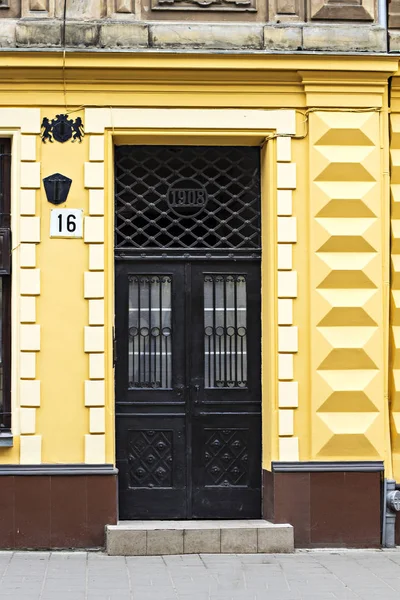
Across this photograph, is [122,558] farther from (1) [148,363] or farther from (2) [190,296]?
(2) [190,296]

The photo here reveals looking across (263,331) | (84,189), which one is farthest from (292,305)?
(84,189)

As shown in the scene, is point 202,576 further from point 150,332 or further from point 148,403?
point 150,332

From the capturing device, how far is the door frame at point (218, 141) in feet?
37.2

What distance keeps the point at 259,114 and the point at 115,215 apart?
1.77m

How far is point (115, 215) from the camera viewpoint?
1167 cm

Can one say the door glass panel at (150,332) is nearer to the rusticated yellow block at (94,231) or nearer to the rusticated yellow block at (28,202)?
the rusticated yellow block at (94,231)

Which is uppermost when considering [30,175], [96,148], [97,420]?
[96,148]

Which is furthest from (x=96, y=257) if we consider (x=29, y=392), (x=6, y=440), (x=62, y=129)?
(x=6, y=440)

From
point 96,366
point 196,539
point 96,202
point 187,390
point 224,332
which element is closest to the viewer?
point 196,539

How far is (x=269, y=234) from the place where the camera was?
11555 mm

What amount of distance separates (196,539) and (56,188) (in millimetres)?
3664

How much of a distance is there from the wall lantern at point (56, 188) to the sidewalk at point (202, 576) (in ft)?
11.2

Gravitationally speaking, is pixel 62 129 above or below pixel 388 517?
above

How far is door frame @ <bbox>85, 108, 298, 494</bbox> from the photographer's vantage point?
11.3 meters
